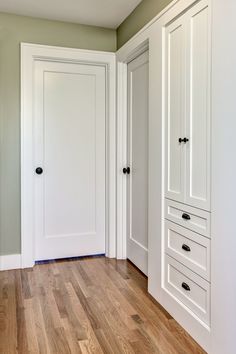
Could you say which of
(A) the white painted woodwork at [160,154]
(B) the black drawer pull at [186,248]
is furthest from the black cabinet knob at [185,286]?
(B) the black drawer pull at [186,248]

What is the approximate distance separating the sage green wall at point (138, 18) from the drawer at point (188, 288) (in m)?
1.83

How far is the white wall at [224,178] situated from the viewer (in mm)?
1522

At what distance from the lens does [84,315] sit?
7.07 feet

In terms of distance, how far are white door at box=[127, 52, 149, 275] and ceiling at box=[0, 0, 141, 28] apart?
442 mm

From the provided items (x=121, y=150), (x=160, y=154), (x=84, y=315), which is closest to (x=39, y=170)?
(x=121, y=150)

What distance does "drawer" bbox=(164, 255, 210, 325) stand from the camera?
179 cm

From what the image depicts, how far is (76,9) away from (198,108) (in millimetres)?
1699

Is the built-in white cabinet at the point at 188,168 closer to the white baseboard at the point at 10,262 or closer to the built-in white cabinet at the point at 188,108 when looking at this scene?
the built-in white cabinet at the point at 188,108

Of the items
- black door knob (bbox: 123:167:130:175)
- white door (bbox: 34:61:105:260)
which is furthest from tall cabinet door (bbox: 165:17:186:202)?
white door (bbox: 34:61:105:260)

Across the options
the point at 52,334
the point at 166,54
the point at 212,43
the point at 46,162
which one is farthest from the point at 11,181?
the point at 212,43

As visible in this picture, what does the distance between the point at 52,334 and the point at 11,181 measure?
1538 millimetres

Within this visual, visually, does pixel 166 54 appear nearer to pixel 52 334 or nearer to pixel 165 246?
pixel 165 246

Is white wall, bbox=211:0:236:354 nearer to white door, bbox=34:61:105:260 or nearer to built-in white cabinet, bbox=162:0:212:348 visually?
built-in white cabinet, bbox=162:0:212:348

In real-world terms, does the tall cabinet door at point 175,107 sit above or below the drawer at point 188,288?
above
